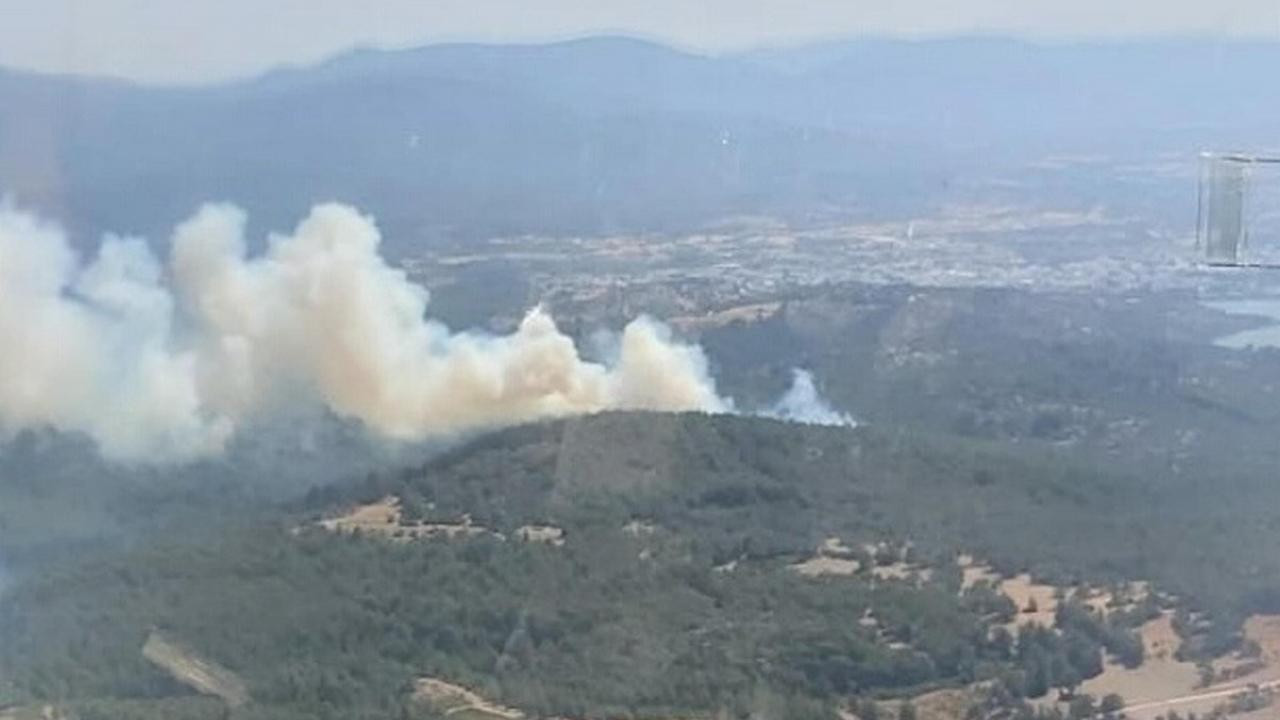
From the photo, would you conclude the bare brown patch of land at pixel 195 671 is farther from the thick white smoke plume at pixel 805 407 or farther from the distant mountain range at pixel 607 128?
the thick white smoke plume at pixel 805 407

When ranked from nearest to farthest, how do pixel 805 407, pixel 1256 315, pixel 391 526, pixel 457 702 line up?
1. pixel 457 702
2. pixel 391 526
3. pixel 805 407
4. pixel 1256 315

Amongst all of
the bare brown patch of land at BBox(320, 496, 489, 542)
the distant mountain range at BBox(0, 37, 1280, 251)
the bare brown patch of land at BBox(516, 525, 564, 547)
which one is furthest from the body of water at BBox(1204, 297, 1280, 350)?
the bare brown patch of land at BBox(320, 496, 489, 542)

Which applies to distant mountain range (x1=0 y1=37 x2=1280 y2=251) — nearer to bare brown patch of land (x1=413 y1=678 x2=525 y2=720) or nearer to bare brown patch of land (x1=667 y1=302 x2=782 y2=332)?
bare brown patch of land (x1=667 y1=302 x2=782 y2=332)

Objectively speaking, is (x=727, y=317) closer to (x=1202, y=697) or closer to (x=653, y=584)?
(x=653, y=584)

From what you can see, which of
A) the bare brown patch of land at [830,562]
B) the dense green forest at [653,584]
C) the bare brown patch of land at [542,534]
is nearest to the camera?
the dense green forest at [653,584]

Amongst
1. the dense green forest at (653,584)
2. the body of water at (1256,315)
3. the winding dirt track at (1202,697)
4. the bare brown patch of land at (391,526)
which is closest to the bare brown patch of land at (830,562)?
the dense green forest at (653,584)

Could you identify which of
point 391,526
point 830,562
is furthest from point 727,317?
point 830,562

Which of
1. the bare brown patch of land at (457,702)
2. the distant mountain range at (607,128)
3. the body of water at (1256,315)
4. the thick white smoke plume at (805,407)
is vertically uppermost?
the distant mountain range at (607,128)
